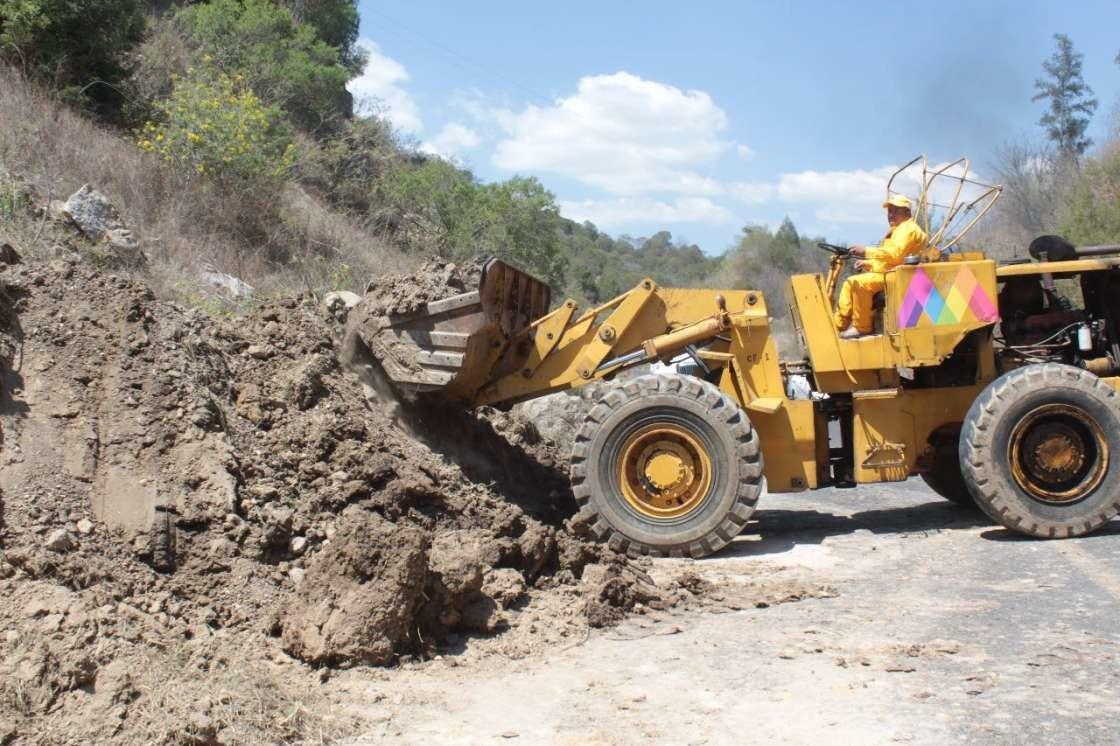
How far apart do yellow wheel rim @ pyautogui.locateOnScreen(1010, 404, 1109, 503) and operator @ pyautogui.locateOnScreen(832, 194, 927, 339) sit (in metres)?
1.40

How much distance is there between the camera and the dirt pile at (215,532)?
Result: 443 cm

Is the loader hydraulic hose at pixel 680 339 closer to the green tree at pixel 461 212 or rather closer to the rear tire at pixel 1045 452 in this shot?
the rear tire at pixel 1045 452

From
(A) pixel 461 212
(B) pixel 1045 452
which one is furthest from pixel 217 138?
(B) pixel 1045 452

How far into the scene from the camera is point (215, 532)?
5.85 meters

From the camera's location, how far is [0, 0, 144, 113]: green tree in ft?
46.2

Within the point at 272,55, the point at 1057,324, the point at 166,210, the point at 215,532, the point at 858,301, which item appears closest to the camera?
the point at 215,532

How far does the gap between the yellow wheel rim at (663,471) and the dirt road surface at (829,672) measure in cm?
65

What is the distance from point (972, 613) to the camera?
19.3 ft

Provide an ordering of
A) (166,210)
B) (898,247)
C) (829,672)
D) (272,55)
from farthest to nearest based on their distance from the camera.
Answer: (272,55) → (166,210) → (898,247) → (829,672)

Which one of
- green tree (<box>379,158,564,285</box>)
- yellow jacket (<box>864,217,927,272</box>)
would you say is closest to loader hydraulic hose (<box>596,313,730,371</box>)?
yellow jacket (<box>864,217,927,272</box>)

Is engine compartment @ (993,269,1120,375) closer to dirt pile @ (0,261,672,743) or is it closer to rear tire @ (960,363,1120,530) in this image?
rear tire @ (960,363,1120,530)

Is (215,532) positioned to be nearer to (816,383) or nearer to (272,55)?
(816,383)

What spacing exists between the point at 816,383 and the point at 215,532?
4657mm

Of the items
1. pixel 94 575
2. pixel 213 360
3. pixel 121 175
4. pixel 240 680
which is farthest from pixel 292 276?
pixel 240 680
